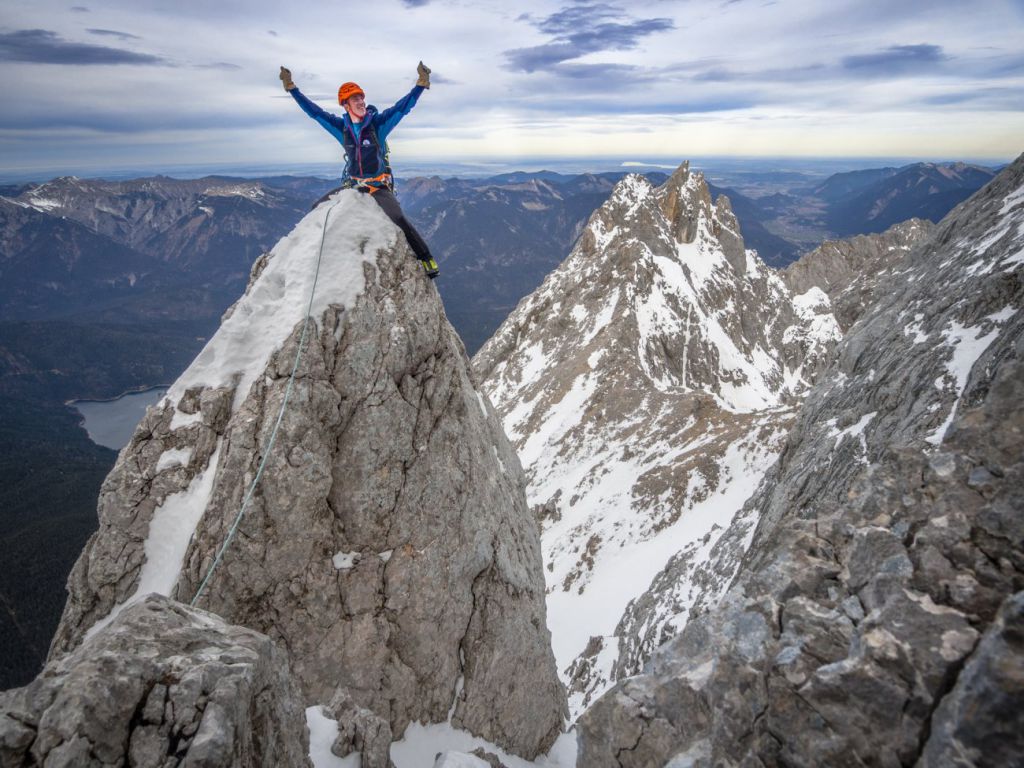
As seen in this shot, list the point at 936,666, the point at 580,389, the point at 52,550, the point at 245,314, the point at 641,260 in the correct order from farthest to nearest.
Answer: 1. the point at 52,550
2. the point at 641,260
3. the point at 580,389
4. the point at 245,314
5. the point at 936,666

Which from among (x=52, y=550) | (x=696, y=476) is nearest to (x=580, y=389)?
(x=696, y=476)

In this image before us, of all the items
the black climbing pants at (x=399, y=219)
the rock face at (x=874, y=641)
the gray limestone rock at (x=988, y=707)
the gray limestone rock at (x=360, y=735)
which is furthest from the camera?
the black climbing pants at (x=399, y=219)

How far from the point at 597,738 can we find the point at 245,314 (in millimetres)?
13970

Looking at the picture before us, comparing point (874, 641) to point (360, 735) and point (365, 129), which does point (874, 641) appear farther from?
point (365, 129)

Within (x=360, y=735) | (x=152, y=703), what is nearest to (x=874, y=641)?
(x=152, y=703)

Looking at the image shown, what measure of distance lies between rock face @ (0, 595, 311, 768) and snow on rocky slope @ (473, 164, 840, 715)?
2763 centimetres

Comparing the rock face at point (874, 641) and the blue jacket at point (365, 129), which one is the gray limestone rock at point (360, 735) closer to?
the rock face at point (874, 641)

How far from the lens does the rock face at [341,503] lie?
13.6 metres

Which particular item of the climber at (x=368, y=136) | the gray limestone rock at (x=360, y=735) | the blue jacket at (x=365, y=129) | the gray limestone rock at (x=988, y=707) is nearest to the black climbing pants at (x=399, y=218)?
the climber at (x=368, y=136)

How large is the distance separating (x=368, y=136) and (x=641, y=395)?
217 feet

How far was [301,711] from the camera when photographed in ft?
33.9

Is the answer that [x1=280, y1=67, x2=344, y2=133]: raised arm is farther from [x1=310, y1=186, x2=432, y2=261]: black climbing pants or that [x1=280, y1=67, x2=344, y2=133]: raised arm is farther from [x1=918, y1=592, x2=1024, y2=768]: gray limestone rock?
[x1=918, y1=592, x2=1024, y2=768]: gray limestone rock

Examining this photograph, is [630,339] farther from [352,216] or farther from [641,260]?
[352,216]

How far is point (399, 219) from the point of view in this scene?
A: 17156 mm
